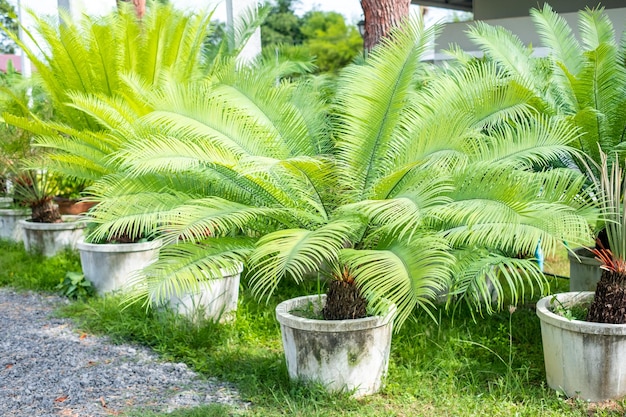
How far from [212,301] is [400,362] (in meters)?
1.43

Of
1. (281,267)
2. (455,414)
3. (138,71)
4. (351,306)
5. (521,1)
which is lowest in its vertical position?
(455,414)

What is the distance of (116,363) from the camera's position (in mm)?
4410

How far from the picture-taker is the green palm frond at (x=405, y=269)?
10.4ft

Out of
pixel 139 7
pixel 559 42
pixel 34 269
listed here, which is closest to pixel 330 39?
pixel 139 7

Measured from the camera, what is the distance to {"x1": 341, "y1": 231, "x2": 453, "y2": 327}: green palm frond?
3178 mm

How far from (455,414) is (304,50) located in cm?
479

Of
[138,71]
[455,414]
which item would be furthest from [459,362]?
[138,71]

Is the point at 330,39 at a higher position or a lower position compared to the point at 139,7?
higher

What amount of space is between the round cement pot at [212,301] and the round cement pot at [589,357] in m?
2.16

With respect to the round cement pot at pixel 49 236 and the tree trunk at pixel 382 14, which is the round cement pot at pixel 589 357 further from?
the round cement pot at pixel 49 236

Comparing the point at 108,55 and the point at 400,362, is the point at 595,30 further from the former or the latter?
the point at 108,55

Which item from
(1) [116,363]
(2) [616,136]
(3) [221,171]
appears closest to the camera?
(3) [221,171]

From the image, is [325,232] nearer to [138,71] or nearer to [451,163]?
[451,163]

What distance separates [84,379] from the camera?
4.15 meters
